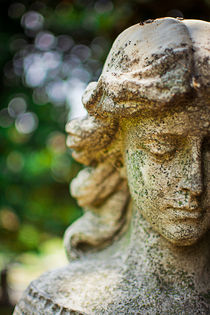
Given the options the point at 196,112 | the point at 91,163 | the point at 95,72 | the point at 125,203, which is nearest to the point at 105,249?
the point at 125,203

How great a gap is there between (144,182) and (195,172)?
18 centimetres

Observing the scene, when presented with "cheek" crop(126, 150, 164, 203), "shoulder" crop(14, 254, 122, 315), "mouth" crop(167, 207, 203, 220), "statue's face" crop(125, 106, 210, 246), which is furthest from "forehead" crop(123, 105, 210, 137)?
"shoulder" crop(14, 254, 122, 315)

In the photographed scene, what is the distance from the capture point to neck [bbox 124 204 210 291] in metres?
1.20

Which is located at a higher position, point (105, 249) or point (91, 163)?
point (91, 163)

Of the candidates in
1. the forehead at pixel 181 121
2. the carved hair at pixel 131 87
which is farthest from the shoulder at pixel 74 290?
the forehead at pixel 181 121

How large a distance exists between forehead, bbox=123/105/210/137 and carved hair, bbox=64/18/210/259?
0.14 feet

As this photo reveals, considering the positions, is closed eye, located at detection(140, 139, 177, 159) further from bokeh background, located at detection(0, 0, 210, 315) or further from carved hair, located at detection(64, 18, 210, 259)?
bokeh background, located at detection(0, 0, 210, 315)

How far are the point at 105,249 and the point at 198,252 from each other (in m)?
0.44

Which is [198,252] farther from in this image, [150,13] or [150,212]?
[150,13]

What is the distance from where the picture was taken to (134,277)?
49.1 inches

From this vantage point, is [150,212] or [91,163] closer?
[150,212]

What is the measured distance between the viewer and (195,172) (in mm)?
987

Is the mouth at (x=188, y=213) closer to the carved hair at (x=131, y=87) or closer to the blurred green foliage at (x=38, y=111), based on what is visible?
the carved hair at (x=131, y=87)

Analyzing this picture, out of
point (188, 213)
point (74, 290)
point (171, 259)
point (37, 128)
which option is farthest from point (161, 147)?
point (37, 128)
